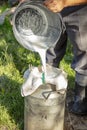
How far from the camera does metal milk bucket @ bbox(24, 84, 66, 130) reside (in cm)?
392

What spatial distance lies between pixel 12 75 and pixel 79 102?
42.1 inches

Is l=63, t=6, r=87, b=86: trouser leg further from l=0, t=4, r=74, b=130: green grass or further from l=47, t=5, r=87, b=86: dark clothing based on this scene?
l=0, t=4, r=74, b=130: green grass

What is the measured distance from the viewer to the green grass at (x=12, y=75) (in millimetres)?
4535

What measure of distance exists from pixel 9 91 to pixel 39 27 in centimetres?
130

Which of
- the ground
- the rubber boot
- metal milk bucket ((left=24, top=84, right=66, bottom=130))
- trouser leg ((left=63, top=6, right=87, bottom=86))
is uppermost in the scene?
trouser leg ((left=63, top=6, right=87, bottom=86))

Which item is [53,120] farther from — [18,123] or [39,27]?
[39,27]

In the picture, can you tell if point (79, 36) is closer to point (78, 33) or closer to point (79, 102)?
point (78, 33)

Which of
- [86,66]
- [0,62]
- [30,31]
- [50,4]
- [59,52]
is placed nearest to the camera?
[50,4]

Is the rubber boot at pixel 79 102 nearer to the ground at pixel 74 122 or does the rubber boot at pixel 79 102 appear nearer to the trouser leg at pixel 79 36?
the ground at pixel 74 122

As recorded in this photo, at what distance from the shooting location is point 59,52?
16.8 feet

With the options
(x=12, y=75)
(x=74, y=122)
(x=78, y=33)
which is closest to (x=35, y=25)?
(x=78, y=33)

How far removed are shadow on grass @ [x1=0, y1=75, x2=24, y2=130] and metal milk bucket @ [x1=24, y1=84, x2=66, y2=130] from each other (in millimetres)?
381

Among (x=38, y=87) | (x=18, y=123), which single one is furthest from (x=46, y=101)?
(x=18, y=123)

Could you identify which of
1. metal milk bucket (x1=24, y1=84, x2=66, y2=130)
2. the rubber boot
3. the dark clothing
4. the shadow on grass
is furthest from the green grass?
the dark clothing
